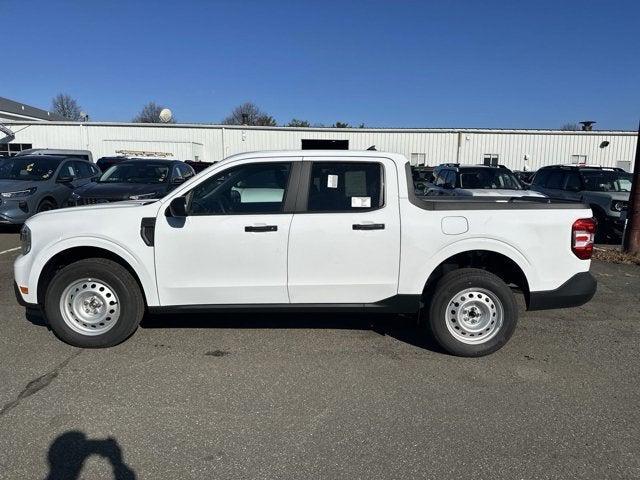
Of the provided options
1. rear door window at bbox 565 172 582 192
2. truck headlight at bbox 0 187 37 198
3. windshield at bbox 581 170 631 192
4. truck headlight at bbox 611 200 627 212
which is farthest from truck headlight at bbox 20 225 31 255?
windshield at bbox 581 170 631 192

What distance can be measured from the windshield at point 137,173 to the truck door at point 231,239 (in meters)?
6.15

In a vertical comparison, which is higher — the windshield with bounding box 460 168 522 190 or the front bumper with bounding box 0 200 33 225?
the windshield with bounding box 460 168 522 190

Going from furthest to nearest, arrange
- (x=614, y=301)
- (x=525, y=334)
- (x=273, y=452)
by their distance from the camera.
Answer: (x=614, y=301) → (x=525, y=334) → (x=273, y=452)

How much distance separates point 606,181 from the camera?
11.7 m

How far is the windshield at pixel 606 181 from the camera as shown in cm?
1157

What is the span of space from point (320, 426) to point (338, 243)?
→ 156 cm

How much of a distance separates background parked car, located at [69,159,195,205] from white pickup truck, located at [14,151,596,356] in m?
4.13

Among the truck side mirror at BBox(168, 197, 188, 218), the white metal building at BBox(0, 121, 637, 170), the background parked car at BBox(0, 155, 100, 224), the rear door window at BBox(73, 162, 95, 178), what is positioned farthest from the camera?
the white metal building at BBox(0, 121, 637, 170)

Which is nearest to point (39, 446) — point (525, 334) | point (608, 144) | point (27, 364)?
point (27, 364)

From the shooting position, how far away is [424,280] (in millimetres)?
4281

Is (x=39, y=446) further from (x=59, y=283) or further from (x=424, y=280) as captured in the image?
(x=424, y=280)

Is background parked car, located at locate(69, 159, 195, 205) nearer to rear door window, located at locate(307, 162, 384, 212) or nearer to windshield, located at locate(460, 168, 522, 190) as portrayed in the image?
rear door window, located at locate(307, 162, 384, 212)

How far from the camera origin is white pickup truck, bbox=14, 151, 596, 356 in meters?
4.20

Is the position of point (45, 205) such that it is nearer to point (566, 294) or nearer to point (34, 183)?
point (34, 183)
